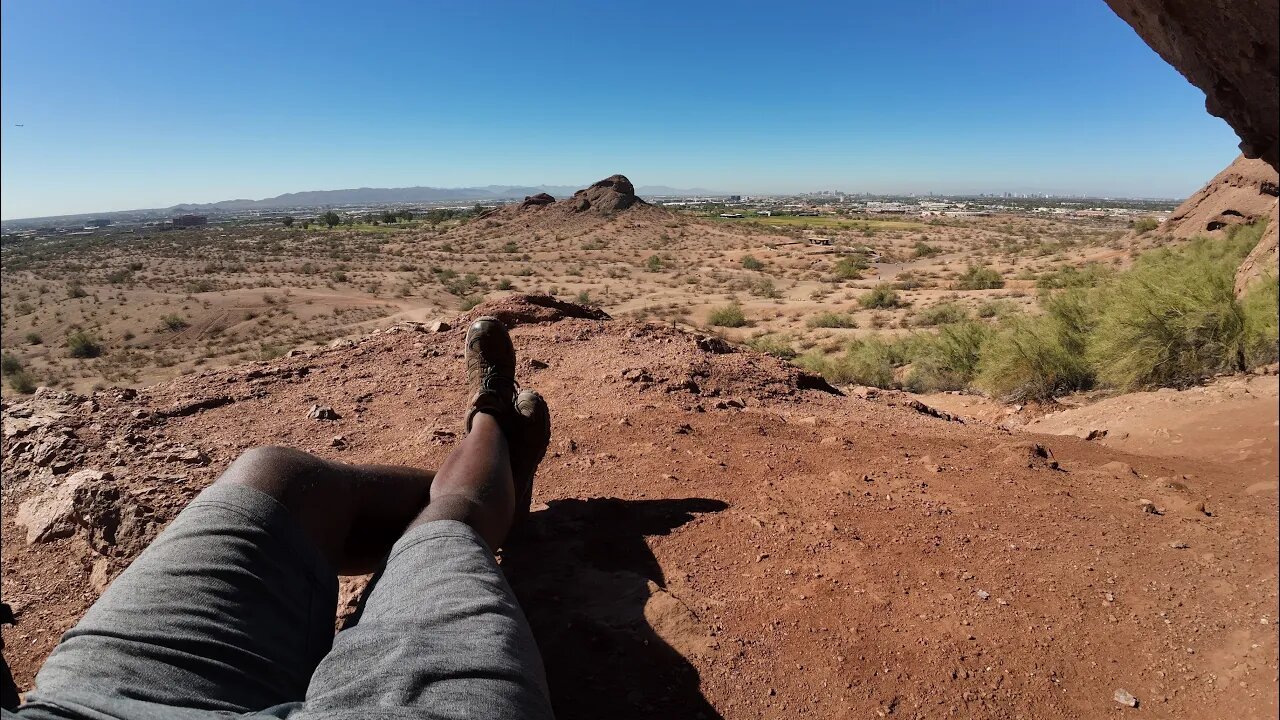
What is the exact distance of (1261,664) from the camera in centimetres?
184

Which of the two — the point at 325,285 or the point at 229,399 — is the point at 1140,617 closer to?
the point at 229,399

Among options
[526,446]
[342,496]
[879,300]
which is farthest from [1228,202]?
[342,496]

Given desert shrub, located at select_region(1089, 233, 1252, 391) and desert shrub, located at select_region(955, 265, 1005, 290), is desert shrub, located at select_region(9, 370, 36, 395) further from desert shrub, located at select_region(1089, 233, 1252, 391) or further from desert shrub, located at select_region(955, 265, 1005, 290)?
desert shrub, located at select_region(955, 265, 1005, 290)

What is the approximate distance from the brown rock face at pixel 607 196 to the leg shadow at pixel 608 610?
6163 cm

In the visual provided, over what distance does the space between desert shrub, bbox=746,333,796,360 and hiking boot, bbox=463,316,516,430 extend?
10526mm

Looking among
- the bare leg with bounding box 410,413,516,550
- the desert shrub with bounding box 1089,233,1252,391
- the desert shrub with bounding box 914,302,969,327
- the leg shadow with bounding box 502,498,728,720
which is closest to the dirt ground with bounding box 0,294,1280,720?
the leg shadow with bounding box 502,498,728,720

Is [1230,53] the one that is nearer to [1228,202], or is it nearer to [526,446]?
[526,446]

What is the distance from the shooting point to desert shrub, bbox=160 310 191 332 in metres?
22.8

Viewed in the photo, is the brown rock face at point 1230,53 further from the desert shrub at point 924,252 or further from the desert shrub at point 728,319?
the desert shrub at point 924,252

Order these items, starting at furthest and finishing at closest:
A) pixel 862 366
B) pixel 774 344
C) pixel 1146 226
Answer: pixel 1146 226
pixel 774 344
pixel 862 366

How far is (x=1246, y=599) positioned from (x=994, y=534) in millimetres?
870

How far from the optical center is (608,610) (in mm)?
2635

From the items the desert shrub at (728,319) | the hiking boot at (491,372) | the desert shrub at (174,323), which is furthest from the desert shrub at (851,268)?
the hiking boot at (491,372)

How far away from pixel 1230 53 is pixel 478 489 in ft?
10.5
